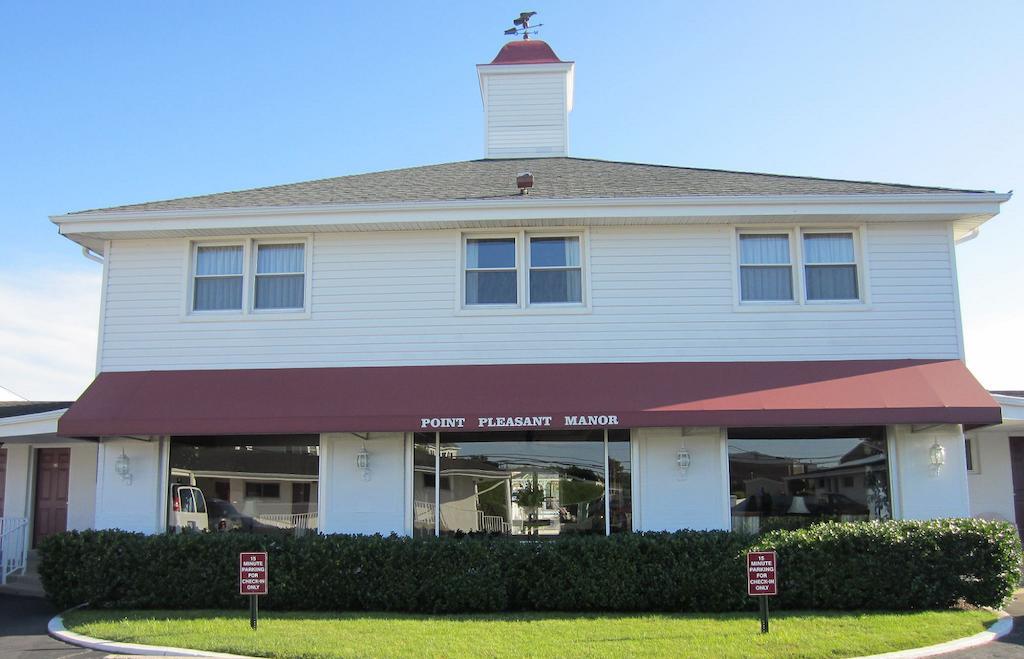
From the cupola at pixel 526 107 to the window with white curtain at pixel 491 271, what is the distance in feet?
17.8

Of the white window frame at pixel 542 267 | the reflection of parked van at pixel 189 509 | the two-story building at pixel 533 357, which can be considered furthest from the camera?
the white window frame at pixel 542 267

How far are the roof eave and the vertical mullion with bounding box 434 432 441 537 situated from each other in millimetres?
3494

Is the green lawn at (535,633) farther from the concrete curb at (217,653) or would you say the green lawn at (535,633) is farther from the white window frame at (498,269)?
the white window frame at (498,269)

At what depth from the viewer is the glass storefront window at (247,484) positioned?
13.7 m

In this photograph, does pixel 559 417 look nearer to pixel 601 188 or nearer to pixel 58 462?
pixel 601 188

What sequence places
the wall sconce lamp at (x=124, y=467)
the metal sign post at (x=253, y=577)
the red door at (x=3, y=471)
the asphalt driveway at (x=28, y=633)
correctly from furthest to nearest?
the red door at (x=3, y=471) < the wall sconce lamp at (x=124, y=467) < the metal sign post at (x=253, y=577) < the asphalt driveway at (x=28, y=633)

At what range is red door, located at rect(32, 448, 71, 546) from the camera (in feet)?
57.5

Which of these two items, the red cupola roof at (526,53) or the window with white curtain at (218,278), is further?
the red cupola roof at (526,53)

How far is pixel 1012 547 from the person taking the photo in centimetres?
1166

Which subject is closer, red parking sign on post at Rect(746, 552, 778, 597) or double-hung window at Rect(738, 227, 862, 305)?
red parking sign on post at Rect(746, 552, 778, 597)

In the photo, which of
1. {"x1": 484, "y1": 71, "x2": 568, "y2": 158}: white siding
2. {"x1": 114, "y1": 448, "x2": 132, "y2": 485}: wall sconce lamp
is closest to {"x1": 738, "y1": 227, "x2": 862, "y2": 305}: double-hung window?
{"x1": 484, "y1": 71, "x2": 568, "y2": 158}: white siding

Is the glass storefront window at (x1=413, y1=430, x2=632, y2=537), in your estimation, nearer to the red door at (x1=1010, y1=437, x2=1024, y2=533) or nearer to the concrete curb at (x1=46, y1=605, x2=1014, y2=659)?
the concrete curb at (x1=46, y1=605, x2=1014, y2=659)

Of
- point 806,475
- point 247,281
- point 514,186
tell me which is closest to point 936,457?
point 806,475

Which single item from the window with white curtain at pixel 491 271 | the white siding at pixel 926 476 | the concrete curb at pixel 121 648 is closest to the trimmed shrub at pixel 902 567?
the white siding at pixel 926 476
